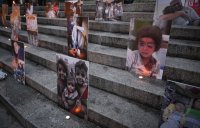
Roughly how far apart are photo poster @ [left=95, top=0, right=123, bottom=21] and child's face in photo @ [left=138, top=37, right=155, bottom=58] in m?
2.23

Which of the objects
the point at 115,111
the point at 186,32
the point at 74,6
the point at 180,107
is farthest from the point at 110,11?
the point at 180,107

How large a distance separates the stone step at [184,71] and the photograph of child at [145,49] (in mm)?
351

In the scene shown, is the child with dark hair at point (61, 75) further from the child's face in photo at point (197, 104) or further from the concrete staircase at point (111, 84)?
the child's face in photo at point (197, 104)

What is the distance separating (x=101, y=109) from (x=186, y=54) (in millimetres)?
1605

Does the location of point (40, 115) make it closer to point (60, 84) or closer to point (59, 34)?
point (60, 84)

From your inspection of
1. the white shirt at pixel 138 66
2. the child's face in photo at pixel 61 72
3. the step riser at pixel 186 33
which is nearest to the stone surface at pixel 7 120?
the child's face in photo at pixel 61 72

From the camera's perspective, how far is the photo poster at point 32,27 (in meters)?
4.55

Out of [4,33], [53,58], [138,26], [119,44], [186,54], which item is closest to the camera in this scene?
[138,26]

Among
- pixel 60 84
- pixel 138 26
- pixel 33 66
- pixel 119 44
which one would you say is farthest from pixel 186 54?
pixel 33 66

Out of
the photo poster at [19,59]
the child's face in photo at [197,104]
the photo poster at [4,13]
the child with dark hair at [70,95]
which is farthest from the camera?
Answer: the photo poster at [4,13]

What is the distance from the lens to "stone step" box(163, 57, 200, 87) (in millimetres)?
2562

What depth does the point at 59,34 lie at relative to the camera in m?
5.25

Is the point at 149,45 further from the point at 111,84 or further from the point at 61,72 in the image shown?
the point at 61,72

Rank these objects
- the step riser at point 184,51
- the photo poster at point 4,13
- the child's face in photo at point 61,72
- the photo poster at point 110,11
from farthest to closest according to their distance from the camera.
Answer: the photo poster at point 4,13 < the photo poster at point 110,11 < the step riser at point 184,51 < the child's face in photo at point 61,72
